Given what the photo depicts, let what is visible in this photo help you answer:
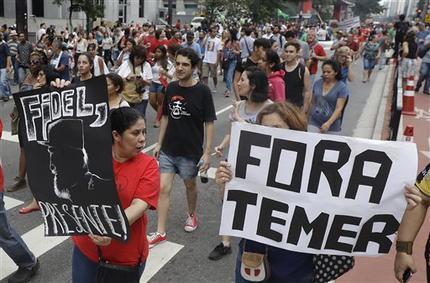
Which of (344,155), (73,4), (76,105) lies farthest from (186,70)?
(73,4)

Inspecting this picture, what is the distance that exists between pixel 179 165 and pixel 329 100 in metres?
2.22

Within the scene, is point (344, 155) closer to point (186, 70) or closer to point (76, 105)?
point (76, 105)

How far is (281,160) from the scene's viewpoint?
2.33m

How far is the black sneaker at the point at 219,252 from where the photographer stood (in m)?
4.25

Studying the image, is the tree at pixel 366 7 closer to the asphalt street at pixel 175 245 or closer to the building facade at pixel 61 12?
the building facade at pixel 61 12

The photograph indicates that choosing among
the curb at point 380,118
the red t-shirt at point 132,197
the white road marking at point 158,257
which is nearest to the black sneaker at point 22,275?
the white road marking at point 158,257

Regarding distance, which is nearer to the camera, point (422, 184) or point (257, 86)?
point (422, 184)

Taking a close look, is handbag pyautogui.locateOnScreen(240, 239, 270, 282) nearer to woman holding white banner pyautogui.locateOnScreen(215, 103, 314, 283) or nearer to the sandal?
woman holding white banner pyautogui.locateOnScreen(215, 103, 314, 283)

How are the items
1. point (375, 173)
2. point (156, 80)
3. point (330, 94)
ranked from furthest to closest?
point (156, 80) < point (330, 94) < point (375, 173)

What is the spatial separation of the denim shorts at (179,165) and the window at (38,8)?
3569cm

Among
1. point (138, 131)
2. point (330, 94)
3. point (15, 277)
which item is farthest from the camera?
point (330, 94)

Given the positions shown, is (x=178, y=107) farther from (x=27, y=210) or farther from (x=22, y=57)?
(x=22, y=57)

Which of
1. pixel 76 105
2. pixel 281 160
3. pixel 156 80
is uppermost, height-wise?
pixel 76 105

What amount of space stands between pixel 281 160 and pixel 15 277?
2570mm
